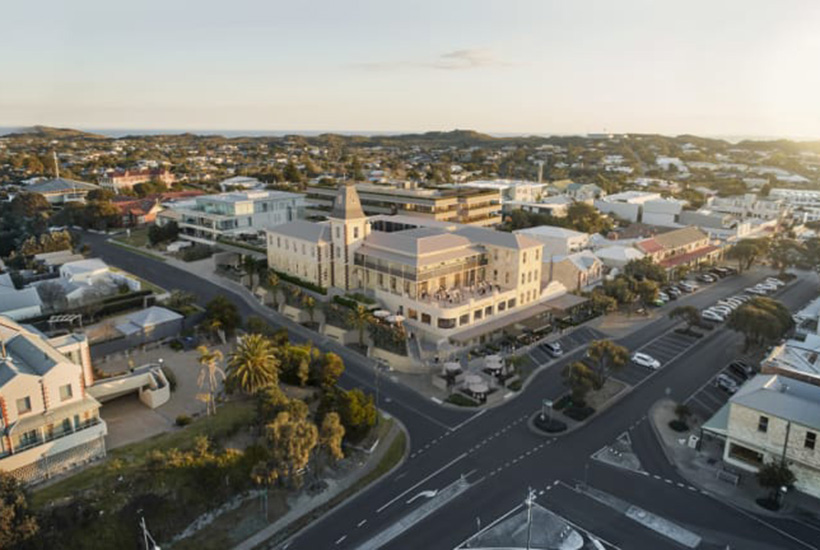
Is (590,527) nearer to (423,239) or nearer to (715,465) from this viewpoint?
(715,465)

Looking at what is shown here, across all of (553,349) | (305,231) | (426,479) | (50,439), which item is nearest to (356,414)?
(426,479)

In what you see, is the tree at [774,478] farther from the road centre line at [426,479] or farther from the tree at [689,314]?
the tree at [689,314]

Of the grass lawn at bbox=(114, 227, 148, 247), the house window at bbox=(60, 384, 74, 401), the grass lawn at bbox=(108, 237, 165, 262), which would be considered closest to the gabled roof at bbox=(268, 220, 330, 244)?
the grass lawn at bbox=(108, 237, 165, 262)

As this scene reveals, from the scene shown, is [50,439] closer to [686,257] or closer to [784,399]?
[784,399]

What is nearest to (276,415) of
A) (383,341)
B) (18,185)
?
(383,341)

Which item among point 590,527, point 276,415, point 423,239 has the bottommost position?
point 590,527

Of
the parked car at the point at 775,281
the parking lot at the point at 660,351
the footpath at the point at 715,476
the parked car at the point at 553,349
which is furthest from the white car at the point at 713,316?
the footpath at the point at 715,476
